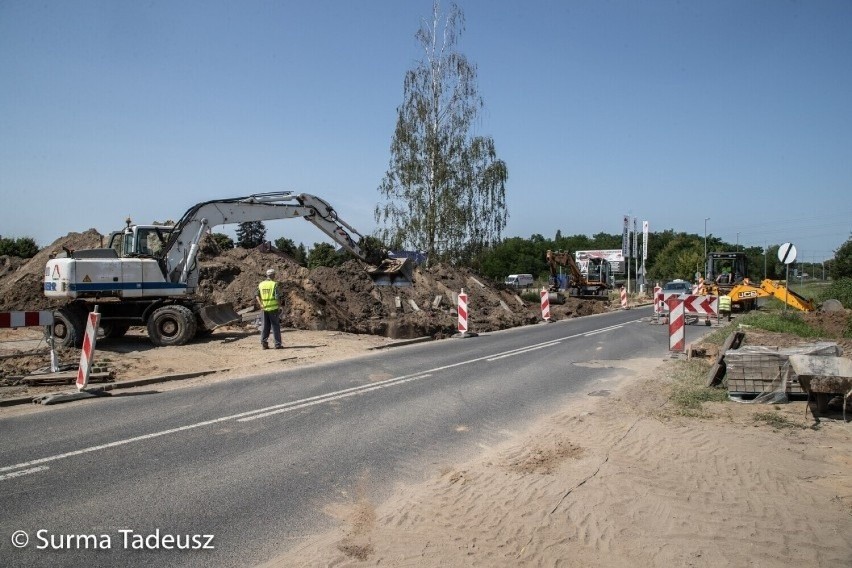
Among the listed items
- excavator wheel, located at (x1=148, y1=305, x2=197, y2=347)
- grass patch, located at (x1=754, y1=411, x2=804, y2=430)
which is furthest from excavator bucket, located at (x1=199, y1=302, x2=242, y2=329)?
grass patch, located at (x1=754, y1=411, x2=804, y2=430)

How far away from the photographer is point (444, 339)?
19234 mm

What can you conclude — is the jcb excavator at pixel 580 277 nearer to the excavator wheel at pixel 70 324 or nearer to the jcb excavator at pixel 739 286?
the jcb excavator at pixel 739 286

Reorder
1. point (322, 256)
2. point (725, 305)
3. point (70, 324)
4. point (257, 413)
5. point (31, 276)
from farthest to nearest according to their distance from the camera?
point (322, 256) → point (725, 305) → point (31, 276) → point (70, 324) → point (257, 413)

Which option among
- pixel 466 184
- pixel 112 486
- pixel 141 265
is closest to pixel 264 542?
pixel 112 486

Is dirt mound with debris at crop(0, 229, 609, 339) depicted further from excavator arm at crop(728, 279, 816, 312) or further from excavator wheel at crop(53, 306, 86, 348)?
excavator arm at crop(728, 279, 816, 312)

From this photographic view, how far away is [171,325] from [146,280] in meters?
1.26

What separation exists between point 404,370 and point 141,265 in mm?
7691

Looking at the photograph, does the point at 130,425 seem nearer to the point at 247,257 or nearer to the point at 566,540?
the point at 566,540

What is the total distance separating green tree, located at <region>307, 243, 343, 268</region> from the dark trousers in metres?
40.9

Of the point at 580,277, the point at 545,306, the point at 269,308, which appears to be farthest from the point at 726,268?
the point at 269,308

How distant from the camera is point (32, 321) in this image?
10586 mm

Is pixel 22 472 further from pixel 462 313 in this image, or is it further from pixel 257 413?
pixel 462 313

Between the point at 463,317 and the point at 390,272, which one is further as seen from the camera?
the point at 390,272

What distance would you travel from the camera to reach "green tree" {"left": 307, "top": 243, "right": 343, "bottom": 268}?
56500mm
